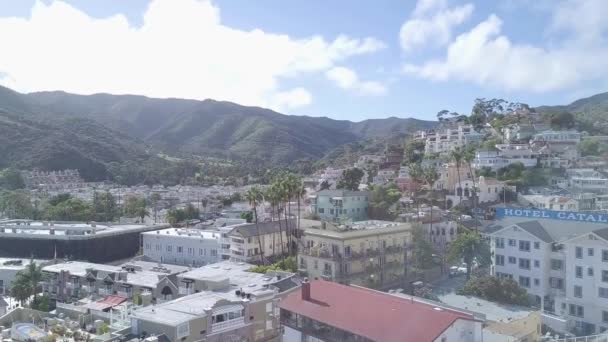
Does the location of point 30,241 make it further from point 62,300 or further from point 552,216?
point 552,216

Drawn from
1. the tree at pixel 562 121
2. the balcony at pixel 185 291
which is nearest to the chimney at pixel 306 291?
the balcony at pixel 185 291

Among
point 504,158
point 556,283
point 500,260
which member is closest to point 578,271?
point 556,283

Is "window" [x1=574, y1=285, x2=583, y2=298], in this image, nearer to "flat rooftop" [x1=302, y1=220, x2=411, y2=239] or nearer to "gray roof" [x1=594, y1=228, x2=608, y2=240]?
"gray roof" [x1=594, y1=228, x2=608, y2=240]

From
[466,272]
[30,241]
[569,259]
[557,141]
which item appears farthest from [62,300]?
[557,141]

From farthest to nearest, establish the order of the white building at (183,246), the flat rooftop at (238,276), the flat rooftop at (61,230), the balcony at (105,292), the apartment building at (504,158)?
1. the apartment building at (504,158)
2. the flat rooftop at (61,230)
3. the white building at (183,246)
4. the balcony at (105,292)
5. the flat rooftop at (238,276)

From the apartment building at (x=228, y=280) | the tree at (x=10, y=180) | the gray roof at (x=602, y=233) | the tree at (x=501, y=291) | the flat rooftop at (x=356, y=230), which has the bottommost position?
the tree at (x=501, y=291)

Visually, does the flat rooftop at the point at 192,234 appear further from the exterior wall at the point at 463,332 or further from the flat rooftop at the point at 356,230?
the exterior wall at the point at 463,332

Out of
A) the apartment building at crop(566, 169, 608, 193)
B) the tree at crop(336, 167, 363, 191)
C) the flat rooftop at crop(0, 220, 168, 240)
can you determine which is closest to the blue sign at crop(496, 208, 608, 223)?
the apartment building at crop(566, 169, 608, 193)
